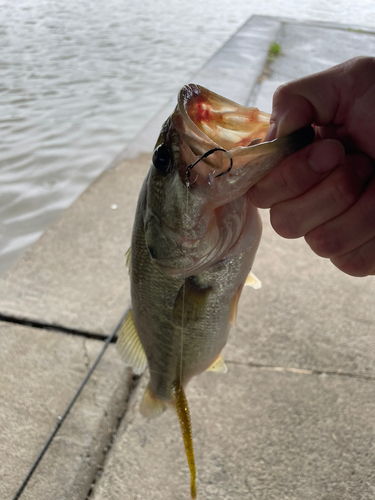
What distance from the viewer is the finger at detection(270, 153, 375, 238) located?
46.2 inches

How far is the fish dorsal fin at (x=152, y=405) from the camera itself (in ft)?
6.07

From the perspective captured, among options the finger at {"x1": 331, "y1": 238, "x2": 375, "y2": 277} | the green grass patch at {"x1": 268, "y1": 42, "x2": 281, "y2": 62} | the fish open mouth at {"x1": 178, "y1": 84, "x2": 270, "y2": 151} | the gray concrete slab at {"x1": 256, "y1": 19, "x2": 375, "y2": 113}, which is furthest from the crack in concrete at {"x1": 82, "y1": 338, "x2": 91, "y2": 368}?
the green grass patch at {"x1": 268, "y1": 42, "x2": 281, "y2": 62}

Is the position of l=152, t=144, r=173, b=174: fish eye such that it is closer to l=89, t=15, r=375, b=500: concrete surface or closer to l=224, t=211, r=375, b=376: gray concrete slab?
l=89, t=15, r=375, b=500: concrete surface

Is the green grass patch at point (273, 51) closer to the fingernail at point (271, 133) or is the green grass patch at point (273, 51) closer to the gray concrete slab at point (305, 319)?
the gray concrete slab at point (305, 319)

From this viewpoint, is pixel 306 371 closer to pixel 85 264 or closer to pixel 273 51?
pixel 85 264

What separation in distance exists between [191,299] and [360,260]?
563 millimetres

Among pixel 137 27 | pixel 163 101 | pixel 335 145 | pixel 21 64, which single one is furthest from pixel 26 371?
pixel 137 27

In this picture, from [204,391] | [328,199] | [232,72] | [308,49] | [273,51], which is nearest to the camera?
[328,199]

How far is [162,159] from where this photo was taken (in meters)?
1.18

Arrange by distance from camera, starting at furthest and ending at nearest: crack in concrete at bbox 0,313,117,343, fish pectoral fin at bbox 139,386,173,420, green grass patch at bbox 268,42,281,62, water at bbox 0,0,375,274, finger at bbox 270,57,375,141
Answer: green grass patch at bbox 268,42,281,62 → water at bbox 0,0,375,274 → crack in concrete at bbox 0,313,117,343 → fish pectoral fin at bbox 139,386,173,420 → finger at bbox 270,57,375,141

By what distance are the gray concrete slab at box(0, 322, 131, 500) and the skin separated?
1.43 m

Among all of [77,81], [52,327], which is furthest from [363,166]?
[77,81]

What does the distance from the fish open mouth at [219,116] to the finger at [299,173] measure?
4.3 inches

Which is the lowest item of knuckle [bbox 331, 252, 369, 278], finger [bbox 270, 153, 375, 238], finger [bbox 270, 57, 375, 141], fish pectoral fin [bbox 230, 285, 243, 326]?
fish pectoral fin [bbox 230, 285, 243, 326]
